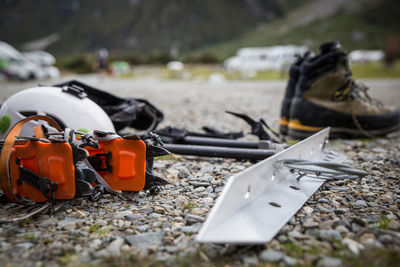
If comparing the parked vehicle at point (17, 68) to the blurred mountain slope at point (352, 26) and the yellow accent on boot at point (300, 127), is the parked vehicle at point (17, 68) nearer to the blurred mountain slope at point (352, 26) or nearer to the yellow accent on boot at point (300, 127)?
the yellow accent on boot at point (300, 127)

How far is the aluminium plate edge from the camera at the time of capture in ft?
5.32

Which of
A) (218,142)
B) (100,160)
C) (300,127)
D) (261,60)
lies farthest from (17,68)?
(261,60)

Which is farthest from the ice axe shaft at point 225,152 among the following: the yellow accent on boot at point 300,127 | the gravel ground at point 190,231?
the yellow accent on boot at point 300,127

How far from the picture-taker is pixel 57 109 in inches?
118

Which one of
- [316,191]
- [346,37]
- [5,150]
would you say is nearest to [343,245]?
[316,191]

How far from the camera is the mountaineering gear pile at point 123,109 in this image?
387 cm

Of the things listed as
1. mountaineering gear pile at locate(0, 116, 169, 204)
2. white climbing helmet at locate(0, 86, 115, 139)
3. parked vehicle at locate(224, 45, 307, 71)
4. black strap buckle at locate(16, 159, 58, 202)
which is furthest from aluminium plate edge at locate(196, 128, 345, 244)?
parked vehicle at locate(224, 45, 307, 71)

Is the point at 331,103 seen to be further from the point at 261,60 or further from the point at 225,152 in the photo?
the point at 261,60

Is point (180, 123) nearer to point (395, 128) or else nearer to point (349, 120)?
point (349, 120)

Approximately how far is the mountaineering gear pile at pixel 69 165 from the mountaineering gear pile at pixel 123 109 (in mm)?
1570

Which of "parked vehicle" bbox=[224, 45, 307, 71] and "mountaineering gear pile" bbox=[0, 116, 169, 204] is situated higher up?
"parked vehicle" bbox=[224, 45, 307, 71]

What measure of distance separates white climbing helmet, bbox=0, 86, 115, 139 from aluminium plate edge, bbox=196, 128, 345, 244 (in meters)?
1.71

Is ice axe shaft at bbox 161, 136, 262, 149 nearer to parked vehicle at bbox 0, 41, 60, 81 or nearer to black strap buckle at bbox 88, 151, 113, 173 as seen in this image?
black strap buckle at bbox 88, 151, 113, 173

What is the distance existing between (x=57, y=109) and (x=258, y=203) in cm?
211
